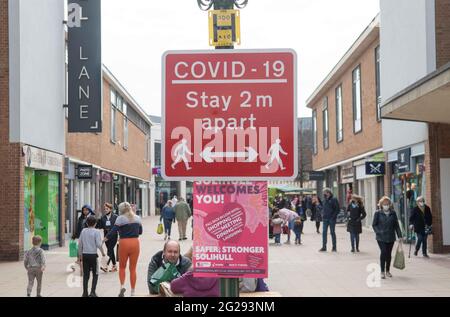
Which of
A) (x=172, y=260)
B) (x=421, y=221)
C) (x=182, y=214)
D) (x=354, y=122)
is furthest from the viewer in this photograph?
(x=354, y=122)

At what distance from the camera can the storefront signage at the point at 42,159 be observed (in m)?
19.7

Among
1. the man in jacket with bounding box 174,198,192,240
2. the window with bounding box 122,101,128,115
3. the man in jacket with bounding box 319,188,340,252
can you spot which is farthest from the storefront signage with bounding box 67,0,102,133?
the window with bounding box 122,101,128,115

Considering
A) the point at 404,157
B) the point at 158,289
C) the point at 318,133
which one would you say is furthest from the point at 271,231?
the point at 318,133

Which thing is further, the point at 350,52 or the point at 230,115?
the point at 350,52

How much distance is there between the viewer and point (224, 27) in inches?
142

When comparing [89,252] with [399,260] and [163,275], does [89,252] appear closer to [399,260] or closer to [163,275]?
[163,275]

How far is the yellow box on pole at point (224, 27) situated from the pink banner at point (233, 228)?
85 centimetres

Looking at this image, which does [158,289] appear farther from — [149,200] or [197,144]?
[149,200]

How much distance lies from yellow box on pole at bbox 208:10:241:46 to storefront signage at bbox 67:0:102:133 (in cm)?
1945

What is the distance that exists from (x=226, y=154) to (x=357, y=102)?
32.4m

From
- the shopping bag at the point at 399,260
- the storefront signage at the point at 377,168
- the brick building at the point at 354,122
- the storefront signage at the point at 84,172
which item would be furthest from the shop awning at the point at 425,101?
the storefront signage at the point at 84,172

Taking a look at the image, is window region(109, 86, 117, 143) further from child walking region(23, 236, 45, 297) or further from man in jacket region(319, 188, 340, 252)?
child walking region(23, 236, 45, 297)

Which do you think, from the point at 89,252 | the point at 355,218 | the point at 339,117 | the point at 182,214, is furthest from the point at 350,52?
the point at 89,252

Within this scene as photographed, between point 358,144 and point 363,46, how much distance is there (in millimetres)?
5037
